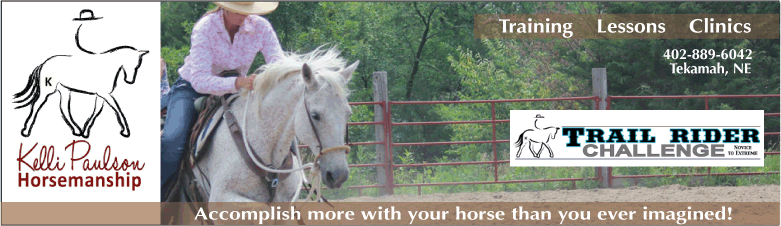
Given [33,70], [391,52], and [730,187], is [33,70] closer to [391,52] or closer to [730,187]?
[730,187]

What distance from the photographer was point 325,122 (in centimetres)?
322

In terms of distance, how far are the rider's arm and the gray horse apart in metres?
0.10

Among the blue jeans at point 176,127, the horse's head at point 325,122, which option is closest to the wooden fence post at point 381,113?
the blue jeans at point 176,127

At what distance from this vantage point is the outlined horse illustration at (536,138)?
775 cm

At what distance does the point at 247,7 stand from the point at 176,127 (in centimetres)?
72

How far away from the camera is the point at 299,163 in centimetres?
380

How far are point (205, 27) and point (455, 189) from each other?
5.79 m

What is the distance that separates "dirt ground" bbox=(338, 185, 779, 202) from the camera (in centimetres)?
779

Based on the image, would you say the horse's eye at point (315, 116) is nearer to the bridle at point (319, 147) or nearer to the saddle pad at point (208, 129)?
→ the bridle at point (319, 147)

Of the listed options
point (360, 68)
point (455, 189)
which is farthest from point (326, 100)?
point (360, 68)

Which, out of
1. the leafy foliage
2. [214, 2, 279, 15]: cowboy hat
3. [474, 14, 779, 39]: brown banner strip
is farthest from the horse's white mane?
[474, 14, 779, 39]: brown banner strip

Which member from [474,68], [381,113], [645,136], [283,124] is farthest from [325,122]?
[474,68]

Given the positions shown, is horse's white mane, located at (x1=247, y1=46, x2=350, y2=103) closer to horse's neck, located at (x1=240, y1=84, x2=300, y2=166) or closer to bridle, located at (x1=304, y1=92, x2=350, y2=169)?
horse's neck, located at (x1=240, y1=84, x2=300, y2=166)

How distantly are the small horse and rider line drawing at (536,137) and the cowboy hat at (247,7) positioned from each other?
4.36 metres
